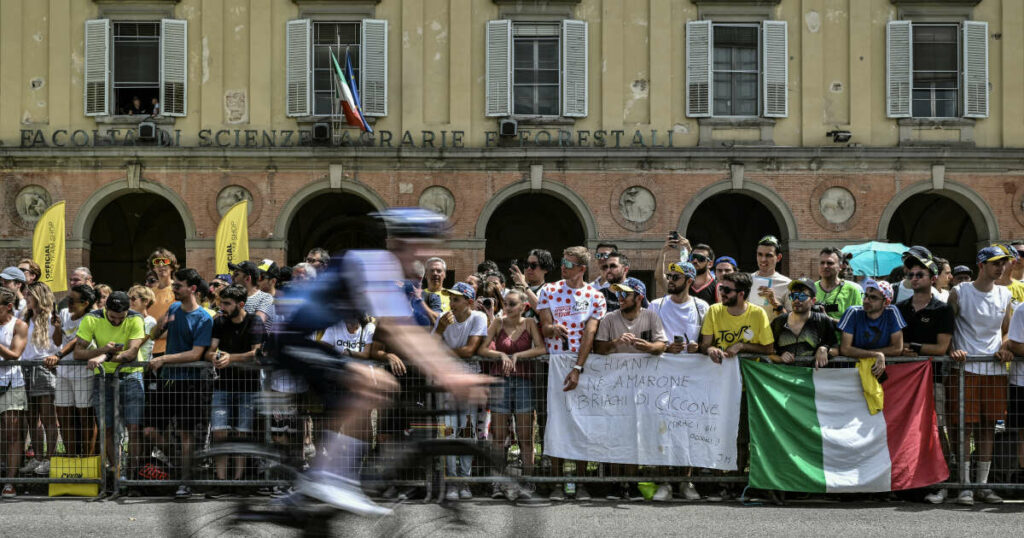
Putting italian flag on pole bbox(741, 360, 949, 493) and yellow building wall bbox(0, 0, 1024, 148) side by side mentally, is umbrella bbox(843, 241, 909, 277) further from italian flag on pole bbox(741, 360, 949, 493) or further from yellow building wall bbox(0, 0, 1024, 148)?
italian flag on pole bbox(741, 360, 949, 493)

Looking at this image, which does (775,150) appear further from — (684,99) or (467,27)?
(467,27)

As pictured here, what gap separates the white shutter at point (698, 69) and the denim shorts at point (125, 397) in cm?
1667

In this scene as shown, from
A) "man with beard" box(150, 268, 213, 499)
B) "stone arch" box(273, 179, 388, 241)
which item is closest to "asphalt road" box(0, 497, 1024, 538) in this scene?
"man with beard" box(150, 268, 213, 499)

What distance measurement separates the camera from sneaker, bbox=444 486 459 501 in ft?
18.9

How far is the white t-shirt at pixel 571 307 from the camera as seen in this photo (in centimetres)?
1056

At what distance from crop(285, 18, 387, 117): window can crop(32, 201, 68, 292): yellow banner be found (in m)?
5.44

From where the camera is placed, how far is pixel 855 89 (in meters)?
24.4

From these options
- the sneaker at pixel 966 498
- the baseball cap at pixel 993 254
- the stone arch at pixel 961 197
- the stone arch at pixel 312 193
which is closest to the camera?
the sneaker at pixel 966 498

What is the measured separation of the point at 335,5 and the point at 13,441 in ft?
52.8

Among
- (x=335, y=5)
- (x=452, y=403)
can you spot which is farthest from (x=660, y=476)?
(x=335, y=5)

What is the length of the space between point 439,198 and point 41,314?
13692mm

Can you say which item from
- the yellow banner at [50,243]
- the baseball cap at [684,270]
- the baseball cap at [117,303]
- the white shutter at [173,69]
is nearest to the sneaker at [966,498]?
the baseball cap at [684,270]

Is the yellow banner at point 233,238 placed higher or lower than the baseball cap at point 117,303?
higher

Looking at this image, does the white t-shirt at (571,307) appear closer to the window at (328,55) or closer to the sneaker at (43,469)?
the sneaker at (43,469)
